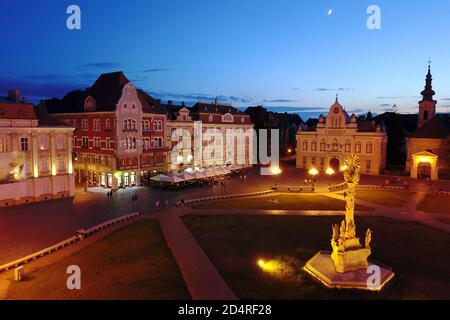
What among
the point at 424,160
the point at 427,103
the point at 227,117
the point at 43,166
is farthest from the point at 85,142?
the point at 427,103

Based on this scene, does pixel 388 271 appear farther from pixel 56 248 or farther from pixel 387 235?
pixel 56 248

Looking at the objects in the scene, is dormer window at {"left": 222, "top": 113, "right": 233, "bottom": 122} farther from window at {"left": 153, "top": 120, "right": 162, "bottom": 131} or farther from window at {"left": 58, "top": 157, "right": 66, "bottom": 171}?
window at {"left": 58, "top": 157, "right": 66, "bottom": 171}

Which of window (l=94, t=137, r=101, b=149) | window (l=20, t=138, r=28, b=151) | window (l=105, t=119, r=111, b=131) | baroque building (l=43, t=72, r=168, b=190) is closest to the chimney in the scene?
window (l=20, t=138, r=28, b=151)

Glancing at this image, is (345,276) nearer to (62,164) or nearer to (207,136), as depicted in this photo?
(62,164)

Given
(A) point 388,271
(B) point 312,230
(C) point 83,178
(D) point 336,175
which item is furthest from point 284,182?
(A) point 388,271

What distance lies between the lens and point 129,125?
50844 mm

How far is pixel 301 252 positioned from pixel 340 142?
46.9 m

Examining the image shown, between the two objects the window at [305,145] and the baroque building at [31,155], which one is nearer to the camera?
the baroque building at [31,155]

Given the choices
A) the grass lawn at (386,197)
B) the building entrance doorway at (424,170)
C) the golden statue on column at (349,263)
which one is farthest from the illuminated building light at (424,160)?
the golden statue on column at (349,263)

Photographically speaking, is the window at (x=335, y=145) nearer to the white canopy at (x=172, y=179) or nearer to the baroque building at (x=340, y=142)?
the baroque building at (x=340, y=142)

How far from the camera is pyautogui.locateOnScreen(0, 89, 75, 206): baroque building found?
38406 mm

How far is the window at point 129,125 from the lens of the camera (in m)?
50.3

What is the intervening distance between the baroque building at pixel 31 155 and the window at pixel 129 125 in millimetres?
8040

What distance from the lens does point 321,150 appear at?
2781 inches
